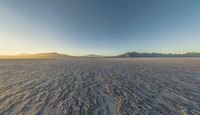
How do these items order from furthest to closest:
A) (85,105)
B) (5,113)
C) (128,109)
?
(85,105), (128,109), (5,113)

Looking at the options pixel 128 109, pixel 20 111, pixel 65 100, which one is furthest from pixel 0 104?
pixel 128 109

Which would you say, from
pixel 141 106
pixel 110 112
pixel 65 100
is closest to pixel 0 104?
pixel 65 100

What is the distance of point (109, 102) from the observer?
14.6 feet

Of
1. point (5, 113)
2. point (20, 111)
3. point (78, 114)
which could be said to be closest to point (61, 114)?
point (78, 114)

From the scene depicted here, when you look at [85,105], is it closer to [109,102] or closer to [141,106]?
[109,102]

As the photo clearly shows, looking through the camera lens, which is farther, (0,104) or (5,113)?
(0,104)

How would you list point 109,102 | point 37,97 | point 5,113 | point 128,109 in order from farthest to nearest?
point 37,97 < point 109,102 < point 128,109 < point 5,113

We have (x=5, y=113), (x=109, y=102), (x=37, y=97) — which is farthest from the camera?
(x=37, y=97)

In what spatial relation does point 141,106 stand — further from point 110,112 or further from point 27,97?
point 27,97

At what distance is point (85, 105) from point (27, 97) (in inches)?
133

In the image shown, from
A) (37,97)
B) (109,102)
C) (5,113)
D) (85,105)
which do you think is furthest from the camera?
(37,97)

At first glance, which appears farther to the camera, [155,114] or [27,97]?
[27,97]

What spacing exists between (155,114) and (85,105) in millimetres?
2931

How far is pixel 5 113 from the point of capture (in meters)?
3.47
